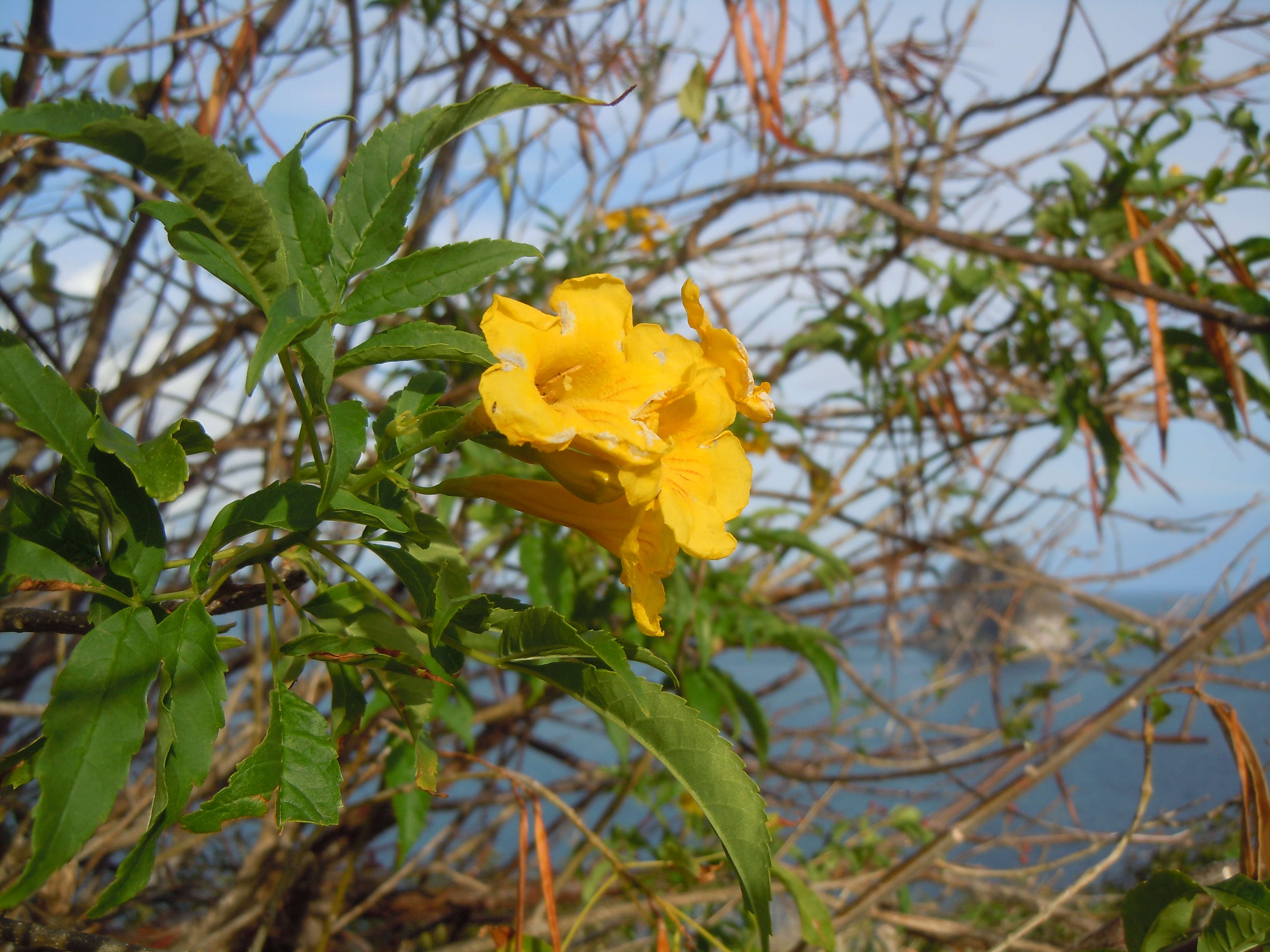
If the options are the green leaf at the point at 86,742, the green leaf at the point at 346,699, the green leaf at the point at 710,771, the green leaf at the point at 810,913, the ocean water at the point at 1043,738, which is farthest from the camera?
the ocean water at the point at 1043,738

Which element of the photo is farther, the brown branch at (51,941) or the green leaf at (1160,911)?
the green leaf at (1160,911)

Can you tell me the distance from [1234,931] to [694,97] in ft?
5.79

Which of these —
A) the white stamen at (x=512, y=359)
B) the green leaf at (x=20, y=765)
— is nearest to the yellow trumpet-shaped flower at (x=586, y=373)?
the white stamen at (x=512, y=359)

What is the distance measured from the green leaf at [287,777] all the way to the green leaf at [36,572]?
0.43 ft

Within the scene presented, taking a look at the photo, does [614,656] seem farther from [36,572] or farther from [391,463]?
[36,572]

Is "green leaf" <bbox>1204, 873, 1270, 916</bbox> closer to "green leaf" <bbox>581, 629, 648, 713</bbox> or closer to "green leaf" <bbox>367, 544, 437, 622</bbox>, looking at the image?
"green leaf" <bbox>581, 629, 648, 713</bbox>

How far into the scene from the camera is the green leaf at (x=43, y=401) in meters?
0.47

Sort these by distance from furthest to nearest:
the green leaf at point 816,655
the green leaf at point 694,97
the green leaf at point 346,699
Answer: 1. the green leaf at point 694,97
2. the green leaf at point 816,655
3. the green leaf at point 346,699

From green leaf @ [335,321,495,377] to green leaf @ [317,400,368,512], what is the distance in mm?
43

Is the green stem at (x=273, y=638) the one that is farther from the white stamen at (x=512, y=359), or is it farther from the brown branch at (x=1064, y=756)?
the brown branch at (x=1064, y=756)

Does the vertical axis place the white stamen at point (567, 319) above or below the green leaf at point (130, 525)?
above

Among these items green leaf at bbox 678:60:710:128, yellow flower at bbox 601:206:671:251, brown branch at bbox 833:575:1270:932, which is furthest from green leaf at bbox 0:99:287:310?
yellow flower at bbox 601:206:671:251

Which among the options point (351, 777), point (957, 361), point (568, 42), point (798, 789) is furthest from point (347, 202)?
point (798, 789)

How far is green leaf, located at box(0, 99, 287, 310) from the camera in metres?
0.39
